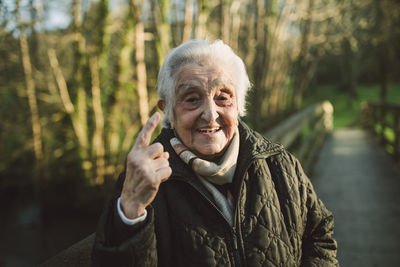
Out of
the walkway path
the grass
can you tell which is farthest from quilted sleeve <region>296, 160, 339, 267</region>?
the grass

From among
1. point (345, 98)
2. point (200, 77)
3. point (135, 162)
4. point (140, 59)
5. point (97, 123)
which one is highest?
point (140, 59)

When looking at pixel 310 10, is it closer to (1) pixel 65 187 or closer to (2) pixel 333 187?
(2) pixel 333 187

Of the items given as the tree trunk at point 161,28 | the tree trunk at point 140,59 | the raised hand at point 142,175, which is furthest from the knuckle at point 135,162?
the tree trunk at point 140,59

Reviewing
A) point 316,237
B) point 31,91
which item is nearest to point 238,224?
point 316,237

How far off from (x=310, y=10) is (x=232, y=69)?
8643 millimetres

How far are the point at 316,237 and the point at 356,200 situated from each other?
11.0 ft

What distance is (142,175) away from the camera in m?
1.10

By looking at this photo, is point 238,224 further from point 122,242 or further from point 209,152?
point 122,242

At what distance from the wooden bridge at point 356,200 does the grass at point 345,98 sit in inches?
706

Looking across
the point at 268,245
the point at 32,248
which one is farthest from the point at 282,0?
the point at 32,248

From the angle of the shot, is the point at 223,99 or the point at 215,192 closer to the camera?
the point at 215,192

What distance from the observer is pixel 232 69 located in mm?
1635

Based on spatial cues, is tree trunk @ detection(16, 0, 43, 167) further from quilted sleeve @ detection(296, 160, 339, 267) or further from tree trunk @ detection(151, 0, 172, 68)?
quilted sleeve @ detection(296, 160, 339, 267)

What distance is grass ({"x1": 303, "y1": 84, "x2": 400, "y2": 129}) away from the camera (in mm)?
26859
